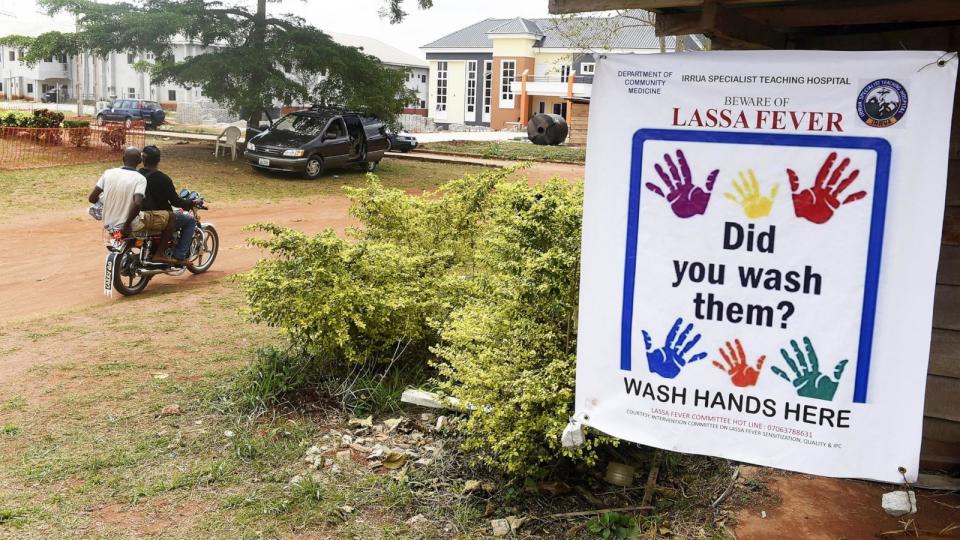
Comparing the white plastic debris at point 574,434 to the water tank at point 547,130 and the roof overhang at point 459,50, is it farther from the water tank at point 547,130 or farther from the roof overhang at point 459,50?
the roof overhang at point 459,50

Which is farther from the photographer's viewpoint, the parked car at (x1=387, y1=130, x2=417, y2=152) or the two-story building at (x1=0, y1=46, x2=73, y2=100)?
the two-story building at (x1=0, y1=46, x2=73, y2=100)

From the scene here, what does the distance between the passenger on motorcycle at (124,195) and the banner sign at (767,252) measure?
6.65 m

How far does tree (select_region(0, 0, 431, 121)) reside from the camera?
21984mm

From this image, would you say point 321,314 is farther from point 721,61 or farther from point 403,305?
point 721,61

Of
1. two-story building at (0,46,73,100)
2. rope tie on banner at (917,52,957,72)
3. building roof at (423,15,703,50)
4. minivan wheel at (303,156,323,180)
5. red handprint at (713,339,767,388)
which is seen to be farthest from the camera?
two-story building at (0,46,73,100)

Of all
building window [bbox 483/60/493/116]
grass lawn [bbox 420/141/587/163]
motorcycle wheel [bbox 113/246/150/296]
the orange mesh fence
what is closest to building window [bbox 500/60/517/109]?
building window [bbox 483/60/493/116]

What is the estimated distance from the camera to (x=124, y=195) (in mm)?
9117

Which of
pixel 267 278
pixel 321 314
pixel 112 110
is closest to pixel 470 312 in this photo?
pixel 321 314

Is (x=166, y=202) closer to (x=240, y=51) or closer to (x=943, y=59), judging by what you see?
(x=943, y=59)

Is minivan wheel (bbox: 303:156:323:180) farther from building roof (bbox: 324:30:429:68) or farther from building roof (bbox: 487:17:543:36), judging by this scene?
building roof (bbox: 324:30:429:68)

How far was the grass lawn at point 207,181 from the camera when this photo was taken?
16978 millimetres

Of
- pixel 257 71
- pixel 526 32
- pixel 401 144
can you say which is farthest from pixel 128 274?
pixel 526 32

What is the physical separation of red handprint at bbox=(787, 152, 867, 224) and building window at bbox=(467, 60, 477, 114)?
57.7 metres

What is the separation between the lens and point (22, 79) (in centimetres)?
7138
